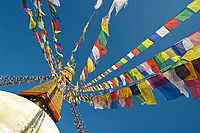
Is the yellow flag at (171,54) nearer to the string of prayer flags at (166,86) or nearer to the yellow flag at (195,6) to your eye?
the string of prayer flags at (166,86)

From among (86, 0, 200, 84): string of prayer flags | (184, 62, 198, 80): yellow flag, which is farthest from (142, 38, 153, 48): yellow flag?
(184, 62, 198, 80): yellow flag

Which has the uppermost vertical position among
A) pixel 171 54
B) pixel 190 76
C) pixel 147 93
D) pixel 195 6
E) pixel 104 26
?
pixel 104 26

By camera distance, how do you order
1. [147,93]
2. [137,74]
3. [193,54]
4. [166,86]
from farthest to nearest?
[137,74] < [147,93] < [166,86] < [193,54]

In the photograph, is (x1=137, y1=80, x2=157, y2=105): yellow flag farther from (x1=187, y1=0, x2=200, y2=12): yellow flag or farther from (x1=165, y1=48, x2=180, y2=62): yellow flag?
(x1=187, y1=0, x2=200, y2=12): yellow flag

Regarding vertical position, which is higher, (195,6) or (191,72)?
(195,6)

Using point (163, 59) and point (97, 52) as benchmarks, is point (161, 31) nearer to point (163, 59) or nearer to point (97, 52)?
point (163, 59)

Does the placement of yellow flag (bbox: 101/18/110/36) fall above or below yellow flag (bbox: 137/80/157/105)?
above

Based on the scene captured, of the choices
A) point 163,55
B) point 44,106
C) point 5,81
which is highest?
point 5,81

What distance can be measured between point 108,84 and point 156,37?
3.27 meters

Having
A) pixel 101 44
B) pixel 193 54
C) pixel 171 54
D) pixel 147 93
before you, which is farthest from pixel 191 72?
pixel 101 44

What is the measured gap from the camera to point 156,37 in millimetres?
4012

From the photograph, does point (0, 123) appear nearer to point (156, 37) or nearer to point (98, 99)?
point (98, 99)

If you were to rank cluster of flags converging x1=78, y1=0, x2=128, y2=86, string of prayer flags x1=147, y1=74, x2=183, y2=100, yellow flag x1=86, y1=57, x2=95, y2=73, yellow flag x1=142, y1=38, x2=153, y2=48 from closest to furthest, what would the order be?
1. cluster of flags converging x1=78, y1=0, x2=128, y2=86
2. string of prayer flags x1=147, y1=74, x2=183, y2=100
3. yellow flag x1=142, y1=38, x2=153, y2=48
4. yellow flag x1=86, y1=57, x2=95, y2=73

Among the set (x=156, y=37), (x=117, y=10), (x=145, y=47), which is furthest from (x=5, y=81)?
(x=156, y=37)
